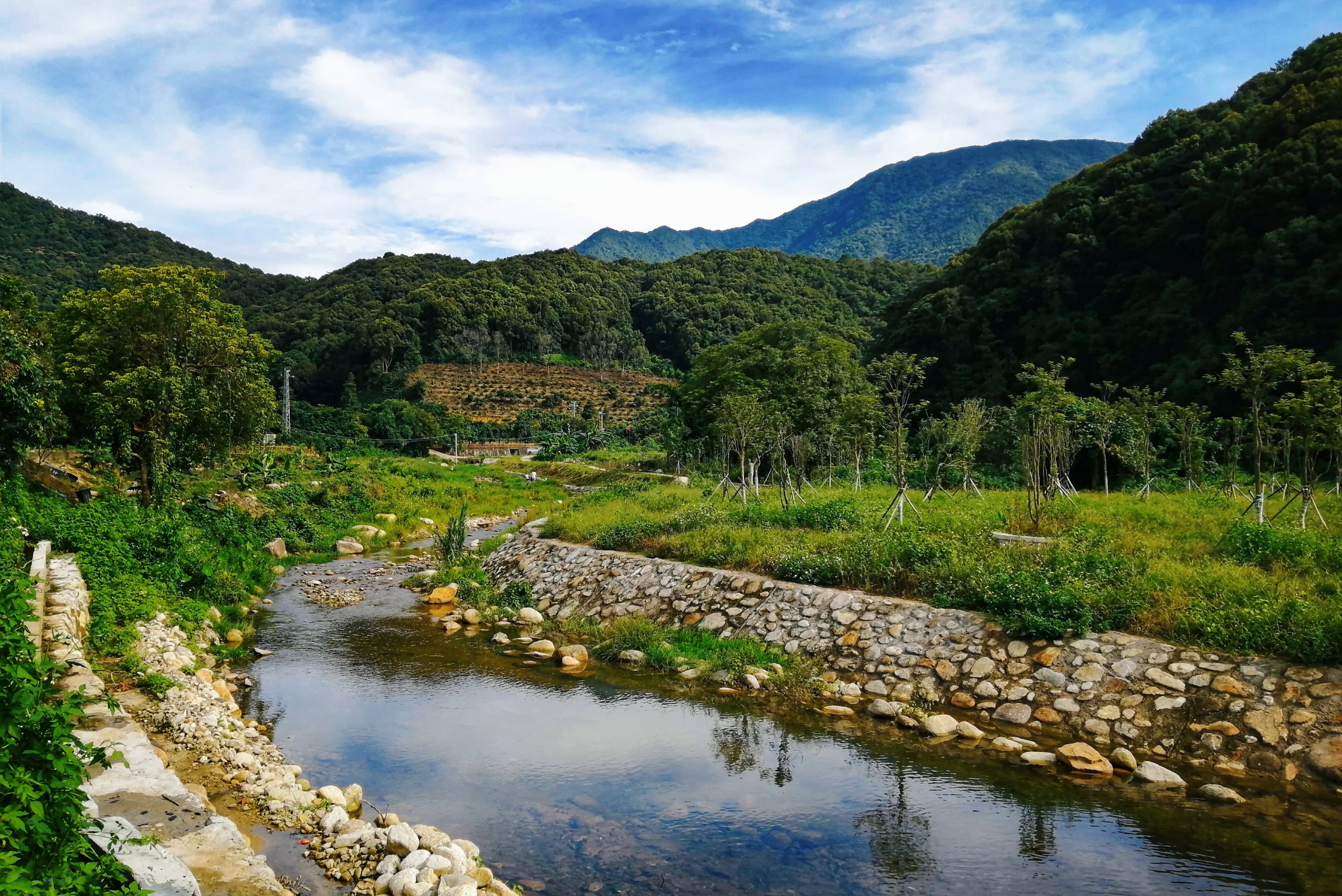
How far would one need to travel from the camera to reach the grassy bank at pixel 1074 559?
10938 millimetres

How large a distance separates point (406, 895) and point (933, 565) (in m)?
10.3

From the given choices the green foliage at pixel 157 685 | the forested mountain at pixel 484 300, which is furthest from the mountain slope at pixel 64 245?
the green foliage at pixel 157 685

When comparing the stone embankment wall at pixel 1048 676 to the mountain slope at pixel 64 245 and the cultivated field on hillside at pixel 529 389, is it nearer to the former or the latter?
the mountain slope at pixel 64 245

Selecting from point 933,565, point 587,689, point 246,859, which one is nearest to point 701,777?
point 587,689

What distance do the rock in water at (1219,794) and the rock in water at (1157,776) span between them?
27 centimetres

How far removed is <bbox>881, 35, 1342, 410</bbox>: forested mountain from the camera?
1417 inches

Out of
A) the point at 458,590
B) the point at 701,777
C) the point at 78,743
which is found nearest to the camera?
the point at 78,743

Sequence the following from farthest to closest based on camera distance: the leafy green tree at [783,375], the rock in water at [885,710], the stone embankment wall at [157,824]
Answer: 1. the leafy green tree at [783,375]
2. the rock in water at [885,710]
3. the stone embankment wall at [157,824]

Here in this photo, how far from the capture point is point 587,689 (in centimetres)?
1345

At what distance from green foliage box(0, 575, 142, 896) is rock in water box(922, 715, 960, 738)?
374 inches

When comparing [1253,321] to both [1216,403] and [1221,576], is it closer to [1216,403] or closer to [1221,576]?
[1216,403]

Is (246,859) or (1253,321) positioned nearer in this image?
(246,859)

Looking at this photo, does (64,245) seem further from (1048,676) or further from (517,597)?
(1048,676)

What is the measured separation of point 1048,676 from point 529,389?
312ft
